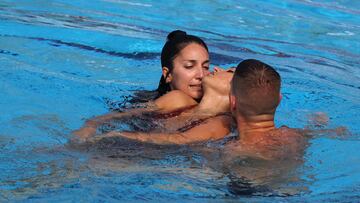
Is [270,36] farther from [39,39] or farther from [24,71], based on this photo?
[24,71]

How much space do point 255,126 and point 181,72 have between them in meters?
1.29

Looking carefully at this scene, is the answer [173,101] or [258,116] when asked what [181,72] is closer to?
[173,101]

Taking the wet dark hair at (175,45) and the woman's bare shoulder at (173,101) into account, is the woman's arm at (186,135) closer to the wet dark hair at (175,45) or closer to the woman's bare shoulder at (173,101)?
the woman's bare shoulder at (173,101)

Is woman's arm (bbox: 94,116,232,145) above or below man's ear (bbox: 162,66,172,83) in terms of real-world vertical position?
below

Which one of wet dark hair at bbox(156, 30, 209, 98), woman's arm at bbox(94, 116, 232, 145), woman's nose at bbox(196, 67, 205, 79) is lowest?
woman's arm at bbox(94, 116, 232, 145)

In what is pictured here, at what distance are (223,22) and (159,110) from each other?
471 cm

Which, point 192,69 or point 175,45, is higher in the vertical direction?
point 175,45

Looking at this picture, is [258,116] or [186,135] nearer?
[258,116]

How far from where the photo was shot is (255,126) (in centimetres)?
404

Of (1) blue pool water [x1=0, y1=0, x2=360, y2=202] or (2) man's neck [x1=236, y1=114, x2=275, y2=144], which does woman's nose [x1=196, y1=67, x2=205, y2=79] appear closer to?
(1) blue pool water [x1=0, y1=0, x2=360, y2=202]

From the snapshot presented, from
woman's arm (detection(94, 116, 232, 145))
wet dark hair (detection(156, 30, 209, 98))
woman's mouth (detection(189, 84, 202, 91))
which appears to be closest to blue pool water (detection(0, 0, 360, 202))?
woman's arm (detection(94, 116, 232, 145))

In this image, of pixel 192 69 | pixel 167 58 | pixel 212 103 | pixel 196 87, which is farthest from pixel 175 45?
pixel 212 103

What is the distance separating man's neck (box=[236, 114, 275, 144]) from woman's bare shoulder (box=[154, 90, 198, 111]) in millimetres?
939

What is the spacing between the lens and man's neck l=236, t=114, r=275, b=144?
402cm
